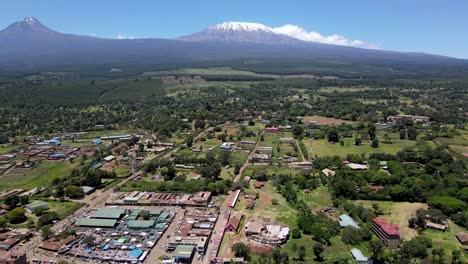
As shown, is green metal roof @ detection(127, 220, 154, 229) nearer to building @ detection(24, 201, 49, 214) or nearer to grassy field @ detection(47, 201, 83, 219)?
grassy field @ detection(47, 201, 83, 219)

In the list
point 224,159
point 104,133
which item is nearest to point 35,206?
point 224,159

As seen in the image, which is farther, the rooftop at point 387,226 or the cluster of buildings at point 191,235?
the rooftop at point 387,226

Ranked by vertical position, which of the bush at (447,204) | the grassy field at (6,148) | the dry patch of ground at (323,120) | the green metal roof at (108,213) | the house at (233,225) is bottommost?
the grassy field at (6,148)

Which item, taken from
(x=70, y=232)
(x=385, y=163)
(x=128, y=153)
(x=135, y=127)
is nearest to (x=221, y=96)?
(x=135, y=127)

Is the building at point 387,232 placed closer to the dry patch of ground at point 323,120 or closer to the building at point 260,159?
the building at point 260,159

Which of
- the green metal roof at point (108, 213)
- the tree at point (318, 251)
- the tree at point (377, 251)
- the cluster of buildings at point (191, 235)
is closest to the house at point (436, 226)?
the tree at point (377, 251)

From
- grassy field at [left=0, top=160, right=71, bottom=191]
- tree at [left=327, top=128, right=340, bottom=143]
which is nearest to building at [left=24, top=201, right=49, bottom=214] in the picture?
grassy field at [left=0, top=160, right=71, bottom=191]
